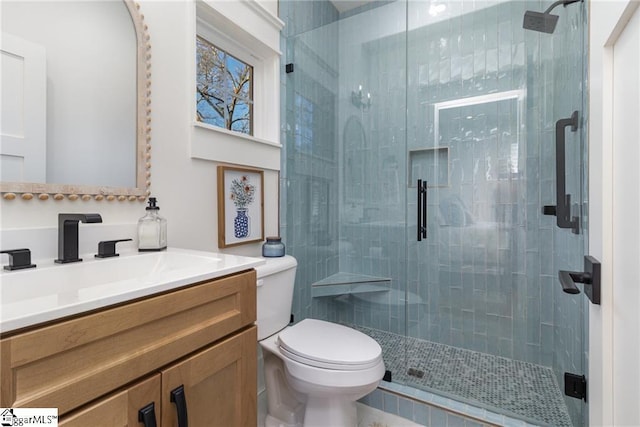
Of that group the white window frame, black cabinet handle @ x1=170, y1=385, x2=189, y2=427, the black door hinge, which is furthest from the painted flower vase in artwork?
the black door hinge

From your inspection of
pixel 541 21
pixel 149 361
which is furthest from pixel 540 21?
pixel 149 361

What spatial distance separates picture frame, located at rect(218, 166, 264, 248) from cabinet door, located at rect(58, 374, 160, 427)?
0.90m

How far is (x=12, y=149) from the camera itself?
0.88m

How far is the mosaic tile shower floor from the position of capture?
149 centimetres

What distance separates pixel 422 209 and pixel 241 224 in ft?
3.93

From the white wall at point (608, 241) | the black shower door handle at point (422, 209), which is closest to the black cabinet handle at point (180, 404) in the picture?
the white wall at point (608, 241)

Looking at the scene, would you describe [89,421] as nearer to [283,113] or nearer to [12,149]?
[12,149]

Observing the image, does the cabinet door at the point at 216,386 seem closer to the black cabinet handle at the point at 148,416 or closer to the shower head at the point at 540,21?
the black cabinet handle at the point at 148,416

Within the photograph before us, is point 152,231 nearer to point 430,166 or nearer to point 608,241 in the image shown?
point 608,241

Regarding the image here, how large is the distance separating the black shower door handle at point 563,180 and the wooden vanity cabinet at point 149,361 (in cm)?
126

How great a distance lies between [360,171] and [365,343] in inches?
54.2

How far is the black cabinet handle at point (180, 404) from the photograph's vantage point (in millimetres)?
693

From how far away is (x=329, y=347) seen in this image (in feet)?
4.24

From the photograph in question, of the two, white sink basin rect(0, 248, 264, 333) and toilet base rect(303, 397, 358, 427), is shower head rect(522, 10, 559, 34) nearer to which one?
white sink basin rect(0, 248, 264, 333)
